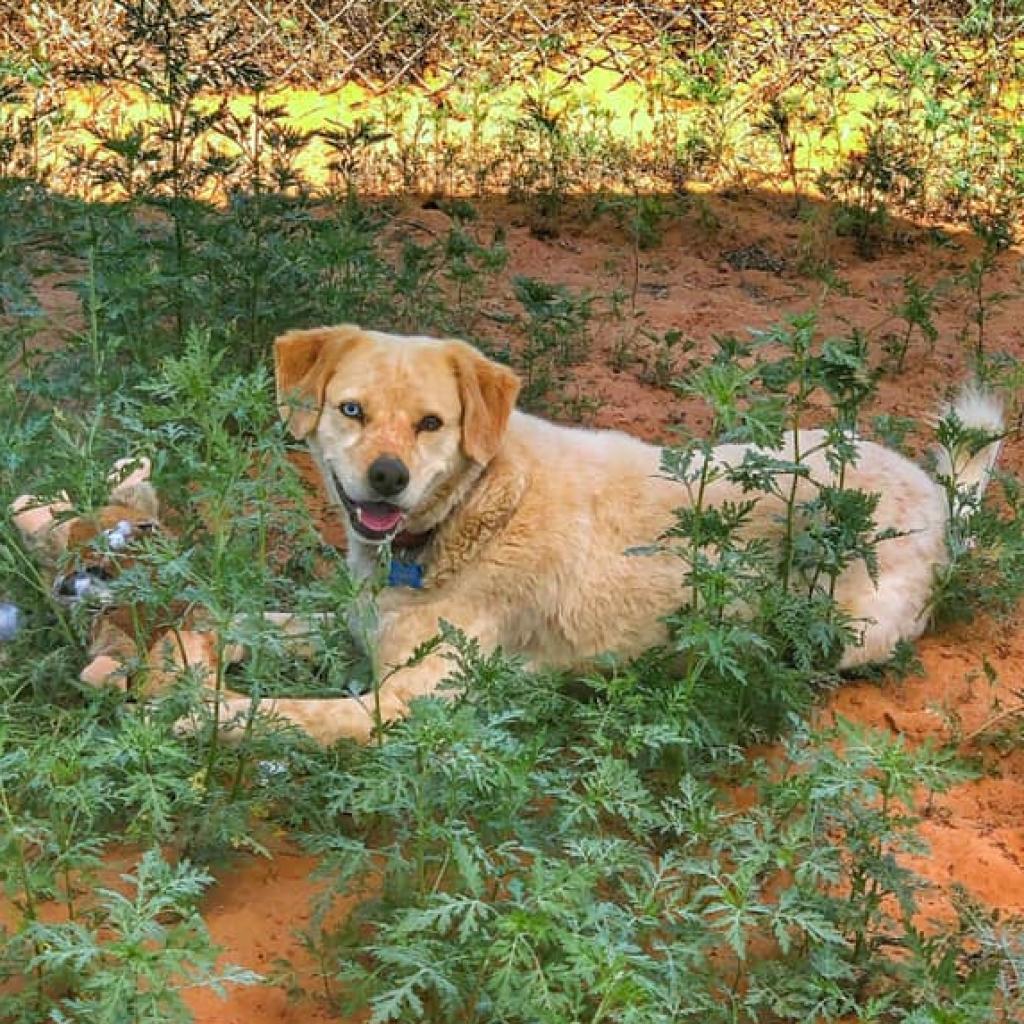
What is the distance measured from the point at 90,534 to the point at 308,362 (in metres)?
0.78

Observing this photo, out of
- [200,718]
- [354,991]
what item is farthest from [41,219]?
[354,991]

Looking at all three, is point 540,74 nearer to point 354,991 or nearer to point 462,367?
point 462,367

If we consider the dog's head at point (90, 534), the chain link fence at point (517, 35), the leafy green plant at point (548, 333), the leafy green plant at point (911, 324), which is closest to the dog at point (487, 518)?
the dog's head at point (90, 534)

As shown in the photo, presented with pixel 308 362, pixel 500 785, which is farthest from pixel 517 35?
pixel 500 785

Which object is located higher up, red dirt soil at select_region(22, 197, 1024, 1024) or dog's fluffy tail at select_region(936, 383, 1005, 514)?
dog's fluffy tail at select_region(936, 383, 1005, 514)

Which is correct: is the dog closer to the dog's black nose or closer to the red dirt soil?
the dog's black nose

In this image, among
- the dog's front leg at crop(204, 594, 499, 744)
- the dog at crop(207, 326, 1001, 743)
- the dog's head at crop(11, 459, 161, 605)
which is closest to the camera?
the dog's head at crop(11, 459, 161, 605)

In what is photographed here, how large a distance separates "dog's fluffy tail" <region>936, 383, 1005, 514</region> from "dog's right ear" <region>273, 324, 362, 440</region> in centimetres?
182

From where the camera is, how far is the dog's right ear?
164 inches

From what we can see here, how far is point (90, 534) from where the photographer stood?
160 inches

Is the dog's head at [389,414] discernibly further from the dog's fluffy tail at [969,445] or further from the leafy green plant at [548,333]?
the leafy green plant at [548,333]

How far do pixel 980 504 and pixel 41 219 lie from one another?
188 inches

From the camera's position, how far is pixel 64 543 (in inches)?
162

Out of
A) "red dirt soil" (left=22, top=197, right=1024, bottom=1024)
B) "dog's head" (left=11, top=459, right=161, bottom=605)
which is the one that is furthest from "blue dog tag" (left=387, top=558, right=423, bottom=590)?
"red dirt soil" (left=22, top=197, right=1024, bottom=1024)
